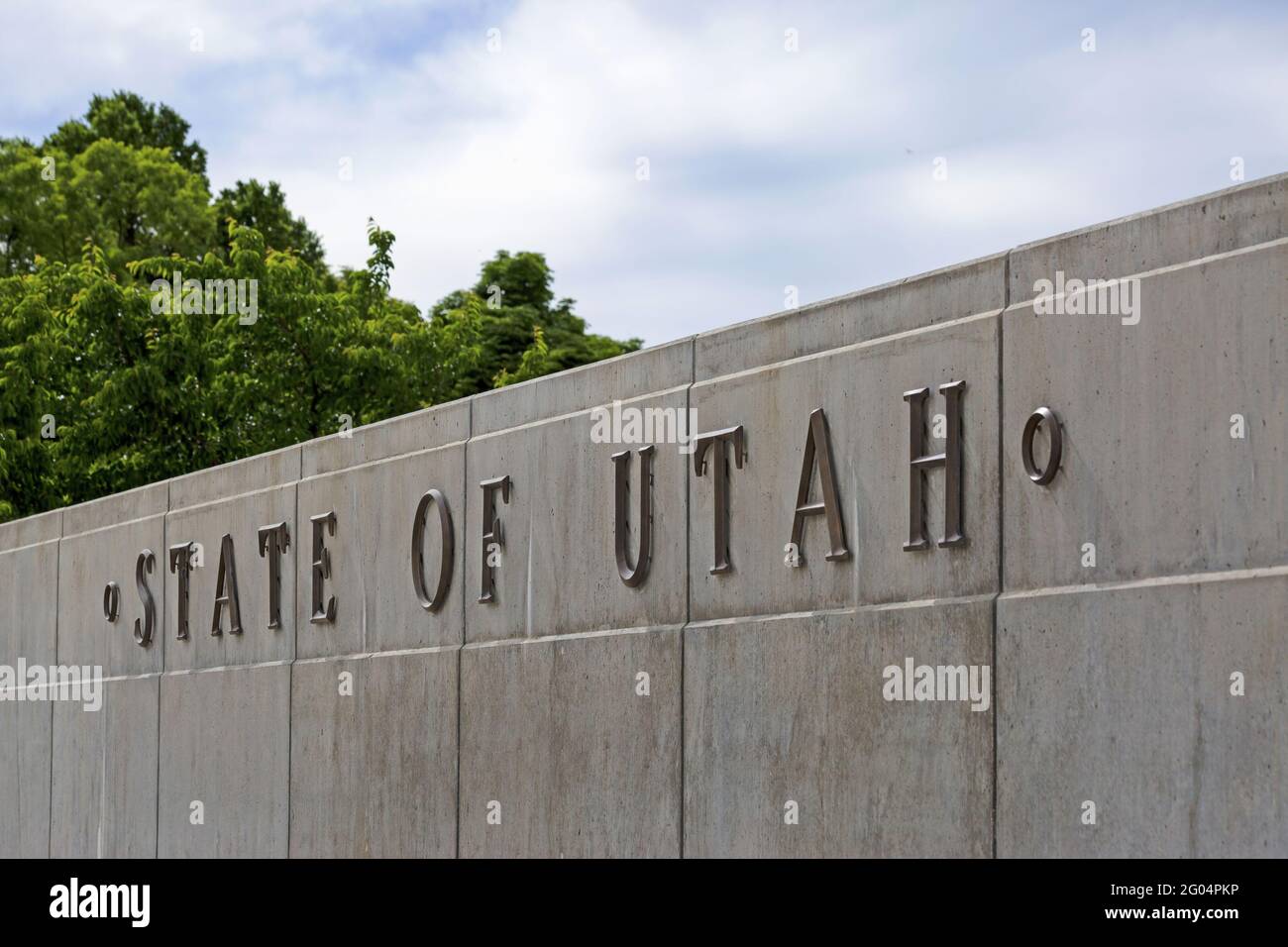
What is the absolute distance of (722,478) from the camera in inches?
325

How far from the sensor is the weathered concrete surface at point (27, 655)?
1581 centimetres

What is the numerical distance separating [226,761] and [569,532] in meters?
4.49

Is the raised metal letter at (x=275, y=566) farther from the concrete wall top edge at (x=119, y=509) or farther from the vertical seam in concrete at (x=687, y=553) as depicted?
the vertical seam in concrete at (x=687, y=553)

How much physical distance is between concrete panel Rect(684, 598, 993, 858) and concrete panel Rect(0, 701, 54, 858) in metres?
9.16

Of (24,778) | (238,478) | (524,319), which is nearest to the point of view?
(238,478)

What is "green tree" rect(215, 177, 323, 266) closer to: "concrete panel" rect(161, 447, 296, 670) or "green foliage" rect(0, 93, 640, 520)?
"green foliage" rect(0, 93, 640, 520)

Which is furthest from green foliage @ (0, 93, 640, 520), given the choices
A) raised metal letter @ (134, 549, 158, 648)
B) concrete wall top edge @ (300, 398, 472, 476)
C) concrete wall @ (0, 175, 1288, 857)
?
concrete wall top edge @ (300, 398, 472, 476)

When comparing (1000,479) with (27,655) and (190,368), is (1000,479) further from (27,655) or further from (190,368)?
(190,368)

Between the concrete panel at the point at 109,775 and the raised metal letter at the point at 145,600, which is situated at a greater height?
the raised metal letter at the point at 145,600

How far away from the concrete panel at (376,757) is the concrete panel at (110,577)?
2741mm

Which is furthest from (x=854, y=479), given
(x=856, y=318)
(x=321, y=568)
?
(x=321, y=568)

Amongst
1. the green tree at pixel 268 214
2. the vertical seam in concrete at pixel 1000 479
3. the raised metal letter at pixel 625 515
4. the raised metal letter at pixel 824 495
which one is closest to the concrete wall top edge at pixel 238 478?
the raised metal letter at pixel 625 515

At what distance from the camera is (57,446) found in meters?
23.4
